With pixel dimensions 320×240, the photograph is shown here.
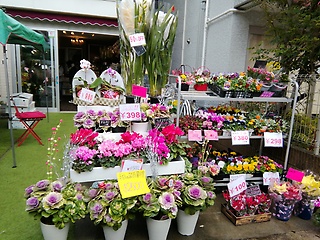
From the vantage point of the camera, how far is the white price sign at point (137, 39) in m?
2.12

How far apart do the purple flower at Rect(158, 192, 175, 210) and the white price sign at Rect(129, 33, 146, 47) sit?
1317mm

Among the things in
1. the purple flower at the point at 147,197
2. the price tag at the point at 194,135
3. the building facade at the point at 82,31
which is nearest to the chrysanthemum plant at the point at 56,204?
the purple flower at the point at 147,197

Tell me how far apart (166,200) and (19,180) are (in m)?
2.04

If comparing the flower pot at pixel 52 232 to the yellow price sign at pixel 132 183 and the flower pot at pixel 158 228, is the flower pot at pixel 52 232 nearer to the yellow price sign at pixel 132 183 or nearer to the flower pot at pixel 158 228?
the yellow price sign at pixel 132 183

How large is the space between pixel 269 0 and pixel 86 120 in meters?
2.91

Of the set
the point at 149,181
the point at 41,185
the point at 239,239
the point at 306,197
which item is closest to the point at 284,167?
the point at 306,197

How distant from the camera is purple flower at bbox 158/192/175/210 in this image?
1.73 metres

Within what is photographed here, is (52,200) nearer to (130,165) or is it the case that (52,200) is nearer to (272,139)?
(130,165)

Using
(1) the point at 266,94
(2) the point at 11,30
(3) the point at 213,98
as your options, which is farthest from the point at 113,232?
(2) the point at 11,30

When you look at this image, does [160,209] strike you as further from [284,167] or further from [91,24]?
[91,24]

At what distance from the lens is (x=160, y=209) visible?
1.76 metres

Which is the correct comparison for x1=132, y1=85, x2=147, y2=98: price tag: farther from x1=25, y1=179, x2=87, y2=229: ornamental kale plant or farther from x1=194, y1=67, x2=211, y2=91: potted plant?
x1=25, y1=179, x2=87, y2=229: ornamental kale plant

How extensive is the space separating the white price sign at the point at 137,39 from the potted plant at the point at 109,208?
48.7 inches

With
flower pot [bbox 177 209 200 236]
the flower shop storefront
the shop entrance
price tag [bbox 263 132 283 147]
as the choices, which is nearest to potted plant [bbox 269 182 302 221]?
the flower shop storefront
